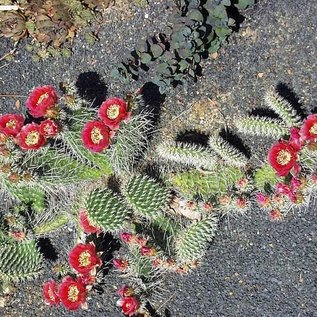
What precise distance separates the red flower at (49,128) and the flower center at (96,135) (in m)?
0.21

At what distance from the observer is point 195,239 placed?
377cm

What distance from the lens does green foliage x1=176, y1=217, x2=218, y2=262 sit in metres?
3.78

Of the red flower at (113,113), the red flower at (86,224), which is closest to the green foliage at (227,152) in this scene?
the red flower at (113,113)

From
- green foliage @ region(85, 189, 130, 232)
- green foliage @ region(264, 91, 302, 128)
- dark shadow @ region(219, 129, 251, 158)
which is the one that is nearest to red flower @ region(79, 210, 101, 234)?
green foliage @ region(85, 189, 130, 232)

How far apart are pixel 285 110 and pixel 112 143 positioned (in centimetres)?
102

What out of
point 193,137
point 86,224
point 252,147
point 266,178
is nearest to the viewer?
point 86,224

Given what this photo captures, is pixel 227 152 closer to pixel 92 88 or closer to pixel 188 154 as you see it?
pixel 188 154

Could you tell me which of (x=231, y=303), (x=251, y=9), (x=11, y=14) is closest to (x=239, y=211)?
(x=231, y=303)

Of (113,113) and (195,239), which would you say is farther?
(195,239)

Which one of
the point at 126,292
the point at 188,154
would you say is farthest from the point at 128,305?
the point at 188,154

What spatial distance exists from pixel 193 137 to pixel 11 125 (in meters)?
1.13

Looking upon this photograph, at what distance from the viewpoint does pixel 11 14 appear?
4.52 m

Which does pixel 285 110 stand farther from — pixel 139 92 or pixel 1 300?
pixel 1 300

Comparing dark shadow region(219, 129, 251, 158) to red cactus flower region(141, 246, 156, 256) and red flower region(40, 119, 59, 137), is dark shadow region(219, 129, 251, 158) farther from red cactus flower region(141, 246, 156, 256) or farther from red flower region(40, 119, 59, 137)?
red flower region(40, 119, 59, 137)
